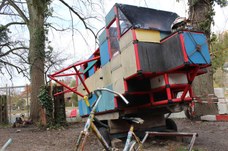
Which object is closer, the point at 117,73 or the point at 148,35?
the point at 148,35

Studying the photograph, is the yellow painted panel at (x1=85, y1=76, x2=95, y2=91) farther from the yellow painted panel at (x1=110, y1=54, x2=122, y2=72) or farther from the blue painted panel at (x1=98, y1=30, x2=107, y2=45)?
the yellow painted panel at (x1=110, y1=54, x2=122, y2=72)

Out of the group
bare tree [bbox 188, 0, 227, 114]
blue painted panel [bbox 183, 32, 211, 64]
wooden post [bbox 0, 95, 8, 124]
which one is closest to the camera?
blue painted panel [bbox 183, 32, 211, 64]

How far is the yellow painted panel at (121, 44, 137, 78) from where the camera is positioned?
4.25m

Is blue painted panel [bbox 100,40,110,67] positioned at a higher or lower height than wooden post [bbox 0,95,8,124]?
higher

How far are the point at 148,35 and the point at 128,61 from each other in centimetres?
58

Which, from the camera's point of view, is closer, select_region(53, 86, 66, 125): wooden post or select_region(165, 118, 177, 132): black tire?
select_region(165, 118, 177, 132): black tire

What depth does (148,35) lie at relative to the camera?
448 cm

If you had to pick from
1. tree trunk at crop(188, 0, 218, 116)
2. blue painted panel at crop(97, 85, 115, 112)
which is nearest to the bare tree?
tree trunk at crop(188, 0, 218, 116)

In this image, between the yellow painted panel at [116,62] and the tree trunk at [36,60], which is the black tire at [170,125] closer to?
the yellow painted panel at [116,62]

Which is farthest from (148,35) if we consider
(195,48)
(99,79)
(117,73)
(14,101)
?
(14,101)

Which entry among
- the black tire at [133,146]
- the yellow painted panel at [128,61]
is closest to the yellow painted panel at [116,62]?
the yellow painted panel at [128,61]

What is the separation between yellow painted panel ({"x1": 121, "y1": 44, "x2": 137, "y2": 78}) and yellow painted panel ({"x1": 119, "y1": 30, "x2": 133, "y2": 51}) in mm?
75

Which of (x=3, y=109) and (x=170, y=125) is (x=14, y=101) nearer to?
(x=3, y=109)

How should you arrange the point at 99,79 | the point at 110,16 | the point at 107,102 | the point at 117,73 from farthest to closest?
the point at 99,79, the point at 107,102, the point at 110,16, the point at 117,73
